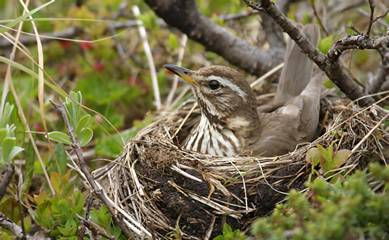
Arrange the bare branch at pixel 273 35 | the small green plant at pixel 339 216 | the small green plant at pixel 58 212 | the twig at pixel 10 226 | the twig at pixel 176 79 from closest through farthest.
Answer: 1. the small green plant at pixel 339 216
2. the twig at pixel 10 226
3. the small green plant at pixel 58 212
4. the bare branch at pixel 273 35
5. the twig at pixel 176 79

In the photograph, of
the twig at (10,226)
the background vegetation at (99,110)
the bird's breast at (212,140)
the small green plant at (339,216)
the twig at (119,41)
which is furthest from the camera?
the twig at (119,41)

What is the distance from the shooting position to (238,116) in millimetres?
5570

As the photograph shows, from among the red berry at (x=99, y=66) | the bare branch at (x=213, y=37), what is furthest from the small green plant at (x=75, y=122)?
the red berry at (x=99, y=66)

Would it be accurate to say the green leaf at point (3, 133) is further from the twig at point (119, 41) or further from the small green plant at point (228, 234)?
the twig at point (119, 41)

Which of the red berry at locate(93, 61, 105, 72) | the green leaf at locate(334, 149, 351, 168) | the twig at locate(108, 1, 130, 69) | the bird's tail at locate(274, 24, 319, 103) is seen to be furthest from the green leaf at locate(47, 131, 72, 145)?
the twig at locate(108, 1, 130, 69)

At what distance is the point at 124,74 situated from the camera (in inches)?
288

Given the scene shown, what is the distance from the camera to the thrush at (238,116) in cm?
536

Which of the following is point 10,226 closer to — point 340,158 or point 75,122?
point 75,122

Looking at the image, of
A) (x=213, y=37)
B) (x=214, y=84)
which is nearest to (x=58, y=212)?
(x=214, y=84)

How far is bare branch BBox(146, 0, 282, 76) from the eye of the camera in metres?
5.78

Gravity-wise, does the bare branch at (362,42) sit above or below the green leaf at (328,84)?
above

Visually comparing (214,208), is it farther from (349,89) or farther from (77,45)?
(77,45)

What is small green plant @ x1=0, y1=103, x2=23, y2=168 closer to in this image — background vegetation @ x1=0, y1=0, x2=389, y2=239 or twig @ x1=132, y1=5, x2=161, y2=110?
background vegetation @ x1=0, y1=0, x2=389, y2=239

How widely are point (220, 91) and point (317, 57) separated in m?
0.94
